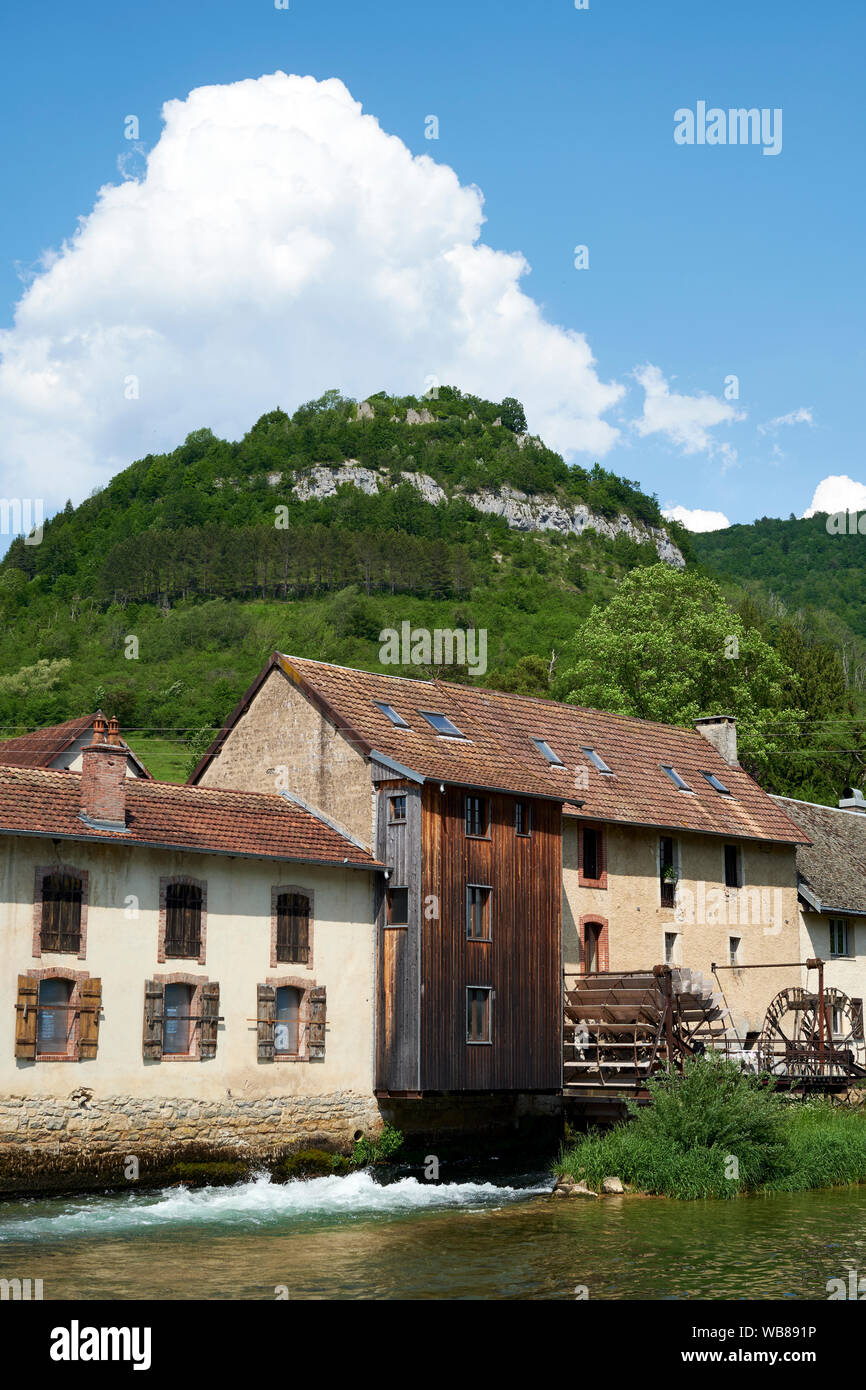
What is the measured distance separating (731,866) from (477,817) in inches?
452

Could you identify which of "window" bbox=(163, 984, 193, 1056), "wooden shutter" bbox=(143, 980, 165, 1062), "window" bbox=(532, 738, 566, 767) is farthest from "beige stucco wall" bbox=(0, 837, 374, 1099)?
"window" bbox=(532, 738, 566, 767)

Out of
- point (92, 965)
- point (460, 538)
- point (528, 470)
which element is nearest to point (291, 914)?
point (92, 965)

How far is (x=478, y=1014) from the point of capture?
28281mm

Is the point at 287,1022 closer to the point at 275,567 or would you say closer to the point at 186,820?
the point at 186,820

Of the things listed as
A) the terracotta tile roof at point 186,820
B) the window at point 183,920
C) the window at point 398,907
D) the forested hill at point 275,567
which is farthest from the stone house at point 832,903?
the forested hill at point 275,567

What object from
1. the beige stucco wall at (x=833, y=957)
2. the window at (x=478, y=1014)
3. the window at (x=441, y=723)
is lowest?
the window at (x=478, y=1014)

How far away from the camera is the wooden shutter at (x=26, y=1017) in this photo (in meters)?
22.9

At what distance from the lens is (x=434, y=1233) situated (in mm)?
20578

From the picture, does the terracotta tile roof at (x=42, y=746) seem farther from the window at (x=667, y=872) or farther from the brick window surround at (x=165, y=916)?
the brick window surround at (x=165, y=916)

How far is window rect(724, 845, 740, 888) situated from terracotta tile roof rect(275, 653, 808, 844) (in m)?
0.77

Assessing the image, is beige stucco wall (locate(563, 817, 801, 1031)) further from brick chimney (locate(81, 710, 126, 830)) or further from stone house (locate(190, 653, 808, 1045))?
brick chimney (locate(81, 710, 126, 830))

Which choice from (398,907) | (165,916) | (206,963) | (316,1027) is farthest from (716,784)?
(165,916)

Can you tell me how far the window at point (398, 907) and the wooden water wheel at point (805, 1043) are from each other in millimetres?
8206
